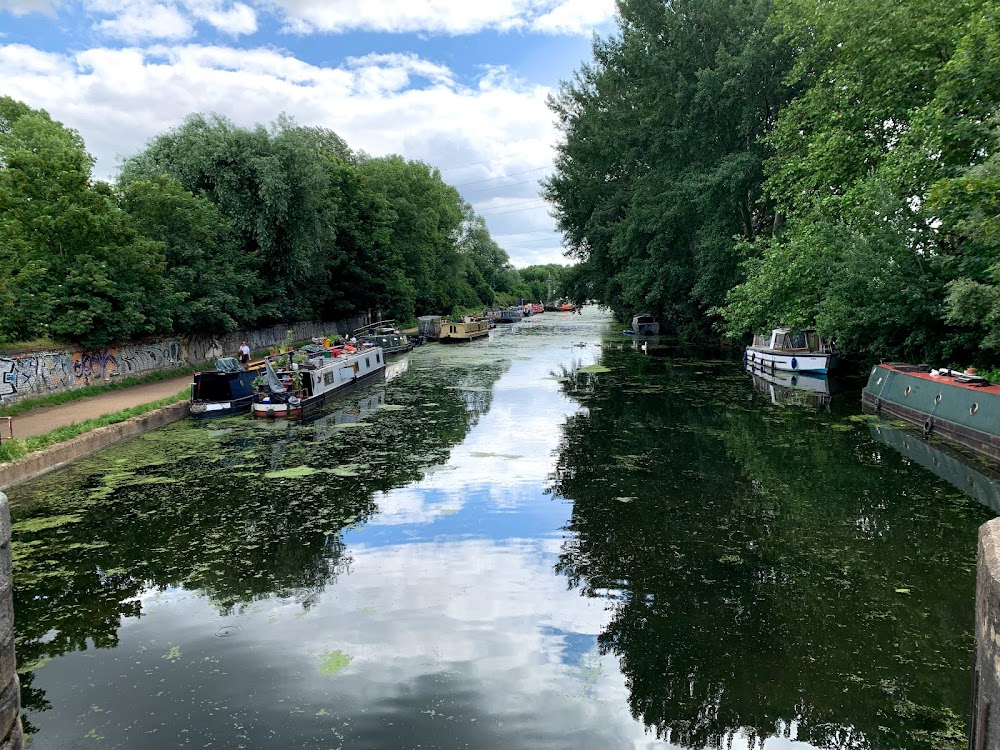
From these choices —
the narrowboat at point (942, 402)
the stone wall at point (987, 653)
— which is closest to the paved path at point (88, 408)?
the stone wall at point (987, 653)

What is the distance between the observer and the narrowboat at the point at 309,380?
18.0 meters

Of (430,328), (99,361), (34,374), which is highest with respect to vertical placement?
(430,328)

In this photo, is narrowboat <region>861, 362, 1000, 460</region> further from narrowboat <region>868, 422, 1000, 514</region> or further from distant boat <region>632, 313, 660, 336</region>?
distant boat <region>632, 313, 660, 336</region>

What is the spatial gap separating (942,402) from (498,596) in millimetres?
11874

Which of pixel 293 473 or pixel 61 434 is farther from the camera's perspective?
pixel 61 434

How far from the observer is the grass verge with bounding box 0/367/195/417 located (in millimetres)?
15724

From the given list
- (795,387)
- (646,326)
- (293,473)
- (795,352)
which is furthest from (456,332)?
(293,473)

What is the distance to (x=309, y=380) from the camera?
1958 cm

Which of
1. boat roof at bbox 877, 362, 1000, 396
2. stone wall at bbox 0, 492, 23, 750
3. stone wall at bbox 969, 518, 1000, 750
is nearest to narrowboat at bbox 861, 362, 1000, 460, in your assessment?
boat roof at bbox 877, 362, 1000, 396

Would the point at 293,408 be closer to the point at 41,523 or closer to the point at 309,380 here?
the point at 309,380

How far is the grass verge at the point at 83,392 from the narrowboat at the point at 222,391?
2.93 meters

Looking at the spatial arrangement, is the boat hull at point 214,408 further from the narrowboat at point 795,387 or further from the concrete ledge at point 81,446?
the narrowboat at point 795,387

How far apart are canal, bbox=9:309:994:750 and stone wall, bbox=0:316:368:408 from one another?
448 cm

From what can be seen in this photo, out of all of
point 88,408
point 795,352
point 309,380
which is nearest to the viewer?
point 88,408
